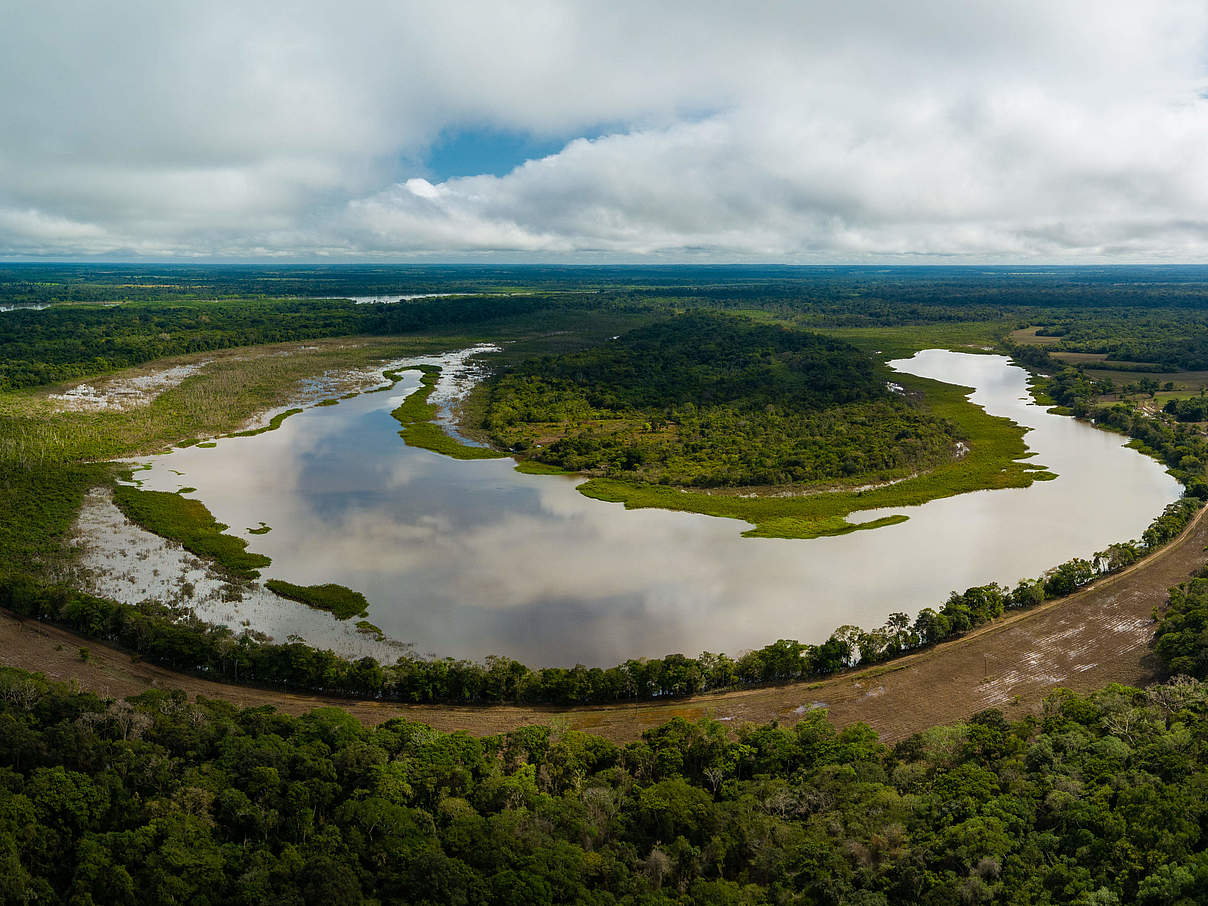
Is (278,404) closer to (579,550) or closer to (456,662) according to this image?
(579,550)

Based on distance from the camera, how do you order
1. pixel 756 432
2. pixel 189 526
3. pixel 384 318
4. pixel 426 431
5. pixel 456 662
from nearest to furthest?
1. pixel 456 662
2. pixel 189 526
3. pixel 756 432
4. pixel 426 431
5. pixel 384 318

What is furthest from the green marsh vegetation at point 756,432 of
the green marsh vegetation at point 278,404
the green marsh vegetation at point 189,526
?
the green marsh vegetation at point 189,526

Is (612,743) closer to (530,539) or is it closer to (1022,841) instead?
(1022,841)

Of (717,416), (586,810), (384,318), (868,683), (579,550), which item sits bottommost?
(868,683)

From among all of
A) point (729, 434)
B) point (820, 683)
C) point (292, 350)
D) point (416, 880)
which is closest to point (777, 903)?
point (416, 880)

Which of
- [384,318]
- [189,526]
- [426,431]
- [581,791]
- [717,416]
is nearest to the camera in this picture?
[581,791]

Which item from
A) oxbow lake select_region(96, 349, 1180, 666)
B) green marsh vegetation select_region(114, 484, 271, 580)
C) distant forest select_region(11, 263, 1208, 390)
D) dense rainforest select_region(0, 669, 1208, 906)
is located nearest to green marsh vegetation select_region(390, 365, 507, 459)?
oxbow lake select_region(96, 349, 1180, 666)

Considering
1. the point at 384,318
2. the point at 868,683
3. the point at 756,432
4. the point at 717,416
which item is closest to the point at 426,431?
the point at 717,416
